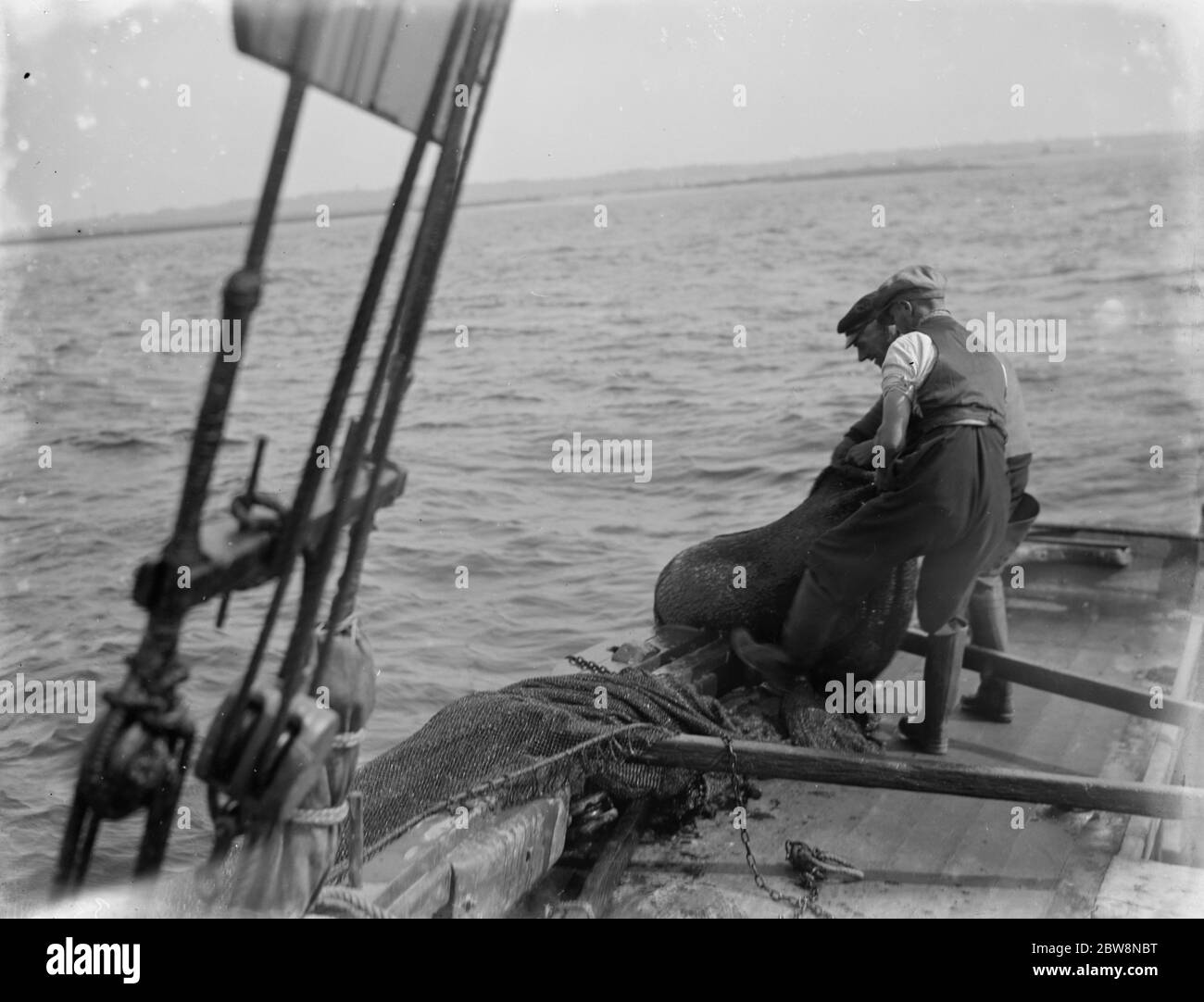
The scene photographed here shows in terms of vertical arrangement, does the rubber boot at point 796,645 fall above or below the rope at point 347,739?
below

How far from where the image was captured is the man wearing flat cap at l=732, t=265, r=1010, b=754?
4.66 meters

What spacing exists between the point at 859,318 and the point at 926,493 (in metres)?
0.86

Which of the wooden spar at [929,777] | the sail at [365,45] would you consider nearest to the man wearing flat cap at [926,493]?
the wooden spar at [929,777]

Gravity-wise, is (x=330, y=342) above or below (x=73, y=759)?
above

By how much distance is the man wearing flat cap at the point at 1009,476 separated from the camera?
507 cm

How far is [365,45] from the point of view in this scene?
7.20 feet

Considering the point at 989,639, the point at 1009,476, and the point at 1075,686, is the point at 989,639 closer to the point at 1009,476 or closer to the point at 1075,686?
the point at 1075,686

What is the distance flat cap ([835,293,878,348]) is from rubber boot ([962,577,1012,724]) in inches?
52.1

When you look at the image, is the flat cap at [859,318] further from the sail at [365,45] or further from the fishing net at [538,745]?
the sail at [365,45]

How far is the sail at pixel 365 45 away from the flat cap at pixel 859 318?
2901 millimetres

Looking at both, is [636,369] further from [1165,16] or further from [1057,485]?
[1165,16]

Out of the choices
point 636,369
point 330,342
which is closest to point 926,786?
point 636,369
